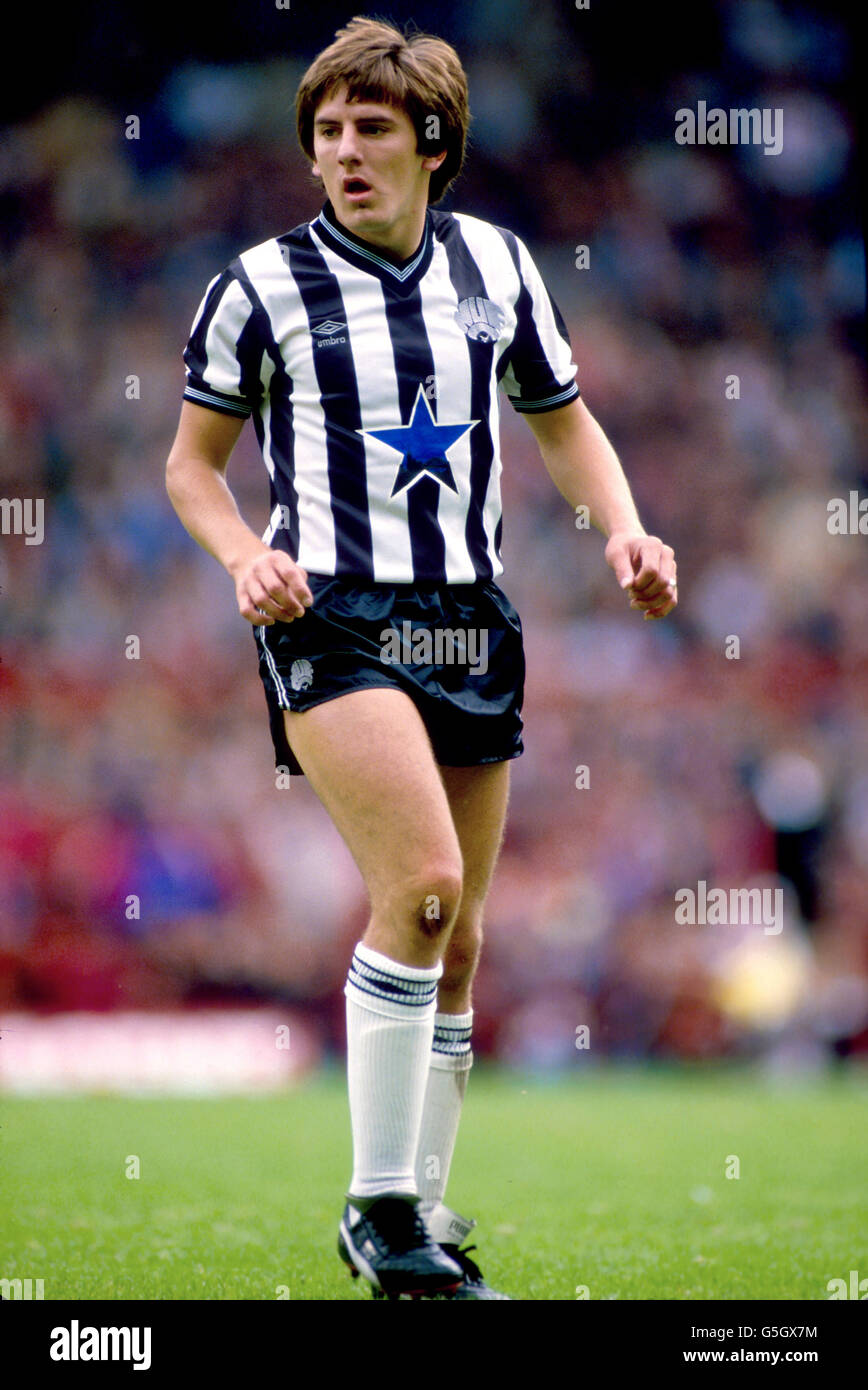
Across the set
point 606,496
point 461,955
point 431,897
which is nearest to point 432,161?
point 606,496

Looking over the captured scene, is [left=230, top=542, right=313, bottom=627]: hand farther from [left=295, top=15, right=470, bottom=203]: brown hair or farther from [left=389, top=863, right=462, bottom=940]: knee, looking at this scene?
[left=295, top=15, right=470, bottom=203]: brown hair

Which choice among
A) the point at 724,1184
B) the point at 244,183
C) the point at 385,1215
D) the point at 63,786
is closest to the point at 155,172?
the point at 244,183

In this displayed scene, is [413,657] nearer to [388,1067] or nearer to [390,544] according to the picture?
[390,544]

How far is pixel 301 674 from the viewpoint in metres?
2.89

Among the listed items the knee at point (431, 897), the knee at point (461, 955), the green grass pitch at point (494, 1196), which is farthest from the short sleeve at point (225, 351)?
the green grass pitch at point (494, 1196)

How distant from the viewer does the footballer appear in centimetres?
275

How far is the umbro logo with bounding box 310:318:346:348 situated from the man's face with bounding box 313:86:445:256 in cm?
21

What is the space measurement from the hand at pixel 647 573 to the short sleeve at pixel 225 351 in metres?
0.77

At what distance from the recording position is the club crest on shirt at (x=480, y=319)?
3082 mm

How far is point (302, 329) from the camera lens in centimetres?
297

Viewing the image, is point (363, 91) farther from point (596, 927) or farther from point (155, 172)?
point (155, 172)

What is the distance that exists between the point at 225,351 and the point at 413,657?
2.24 feet

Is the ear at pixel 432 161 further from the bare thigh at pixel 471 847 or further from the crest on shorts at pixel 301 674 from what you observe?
the bare thigh at pixel 471 847

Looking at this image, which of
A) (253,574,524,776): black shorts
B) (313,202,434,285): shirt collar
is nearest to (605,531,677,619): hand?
(253,574,524,776): black shorts
